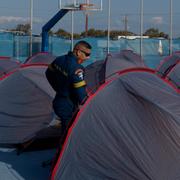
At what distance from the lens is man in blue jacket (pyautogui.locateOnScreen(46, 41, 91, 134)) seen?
736 cm

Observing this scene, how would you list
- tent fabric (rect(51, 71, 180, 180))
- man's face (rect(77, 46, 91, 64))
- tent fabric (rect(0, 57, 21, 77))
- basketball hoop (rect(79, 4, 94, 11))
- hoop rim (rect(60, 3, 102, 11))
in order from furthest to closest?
basketball hoop (rect(79, 4, 94, 11)) → hoop rim (rect(60, 3, 102, 11)) → tent fabric (rect(0, 57, 21, 77)) → man's face (rect(77, 46, 91, 64)) → tent fabric (rect(51, 71, 180, 180))

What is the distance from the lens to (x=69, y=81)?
293 inches

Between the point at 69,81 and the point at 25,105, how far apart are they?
7.35 ft

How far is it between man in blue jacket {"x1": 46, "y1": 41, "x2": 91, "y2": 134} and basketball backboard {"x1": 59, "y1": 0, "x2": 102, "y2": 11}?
16892mm

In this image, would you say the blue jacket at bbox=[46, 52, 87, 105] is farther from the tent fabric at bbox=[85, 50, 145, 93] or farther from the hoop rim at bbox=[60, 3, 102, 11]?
the hoop rim at bbox=[60, 3, 102, 11]

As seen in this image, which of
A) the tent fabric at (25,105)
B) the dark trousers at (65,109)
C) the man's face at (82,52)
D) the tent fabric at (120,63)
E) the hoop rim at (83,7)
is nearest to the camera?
the man's face at (82,52)

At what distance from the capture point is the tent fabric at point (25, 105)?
367 inches

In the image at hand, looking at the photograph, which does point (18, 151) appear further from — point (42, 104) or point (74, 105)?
point (74, 105)

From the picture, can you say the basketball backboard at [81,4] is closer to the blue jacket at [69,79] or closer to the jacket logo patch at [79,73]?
the blue jacket at [69,79]

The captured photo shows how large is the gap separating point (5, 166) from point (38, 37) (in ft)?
63.5

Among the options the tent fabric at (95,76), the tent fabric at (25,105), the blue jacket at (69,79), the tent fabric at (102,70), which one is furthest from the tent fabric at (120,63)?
the blue jacket at (69,79)

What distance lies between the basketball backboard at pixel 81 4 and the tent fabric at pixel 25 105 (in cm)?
1495

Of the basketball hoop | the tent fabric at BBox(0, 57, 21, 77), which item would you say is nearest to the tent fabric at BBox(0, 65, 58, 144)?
the tent fabric at BBox(0, 57, 21, 77)

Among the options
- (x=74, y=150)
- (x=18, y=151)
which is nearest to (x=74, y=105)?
(x=74, y=150)
